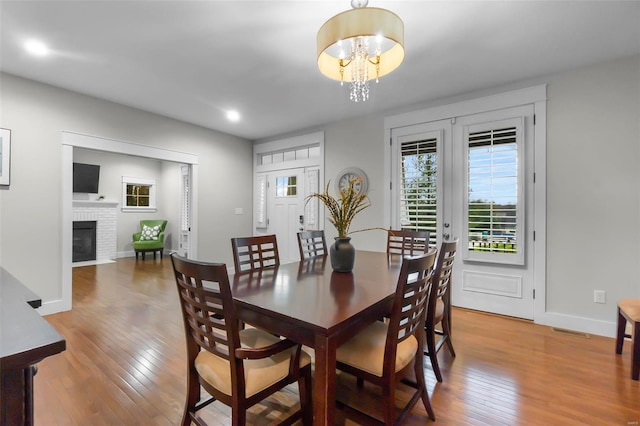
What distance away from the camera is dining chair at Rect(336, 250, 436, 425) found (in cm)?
129

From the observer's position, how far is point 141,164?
24.9 ft

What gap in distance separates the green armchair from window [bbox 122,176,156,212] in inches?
18.0

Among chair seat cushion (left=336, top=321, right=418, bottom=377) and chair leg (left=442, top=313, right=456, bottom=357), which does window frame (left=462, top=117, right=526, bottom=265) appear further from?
chair seat cushion (left=336, top=321, right=418, bottom=377)

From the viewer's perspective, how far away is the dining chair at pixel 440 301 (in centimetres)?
179

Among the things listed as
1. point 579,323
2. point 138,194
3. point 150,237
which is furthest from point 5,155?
point 579,323

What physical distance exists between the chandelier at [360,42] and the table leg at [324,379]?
1.58 metres

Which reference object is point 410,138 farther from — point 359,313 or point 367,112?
point 359,313

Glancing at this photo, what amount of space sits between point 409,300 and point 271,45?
2.32 metres

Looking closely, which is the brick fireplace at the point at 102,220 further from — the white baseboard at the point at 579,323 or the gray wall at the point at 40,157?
the white baseboard at the point at 579,323

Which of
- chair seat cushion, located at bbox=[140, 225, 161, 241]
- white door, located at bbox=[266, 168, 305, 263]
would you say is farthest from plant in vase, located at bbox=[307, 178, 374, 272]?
chair seat cushion, located at bbox=[140, 225, 161, 241]

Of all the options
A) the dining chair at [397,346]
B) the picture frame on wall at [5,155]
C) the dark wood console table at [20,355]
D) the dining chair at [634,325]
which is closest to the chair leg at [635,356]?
the dining chair at [634,325]

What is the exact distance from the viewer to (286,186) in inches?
208

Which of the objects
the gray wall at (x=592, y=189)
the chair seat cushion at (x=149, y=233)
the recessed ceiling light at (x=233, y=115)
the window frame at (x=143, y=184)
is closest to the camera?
the gray wall at (x=592, y=189)

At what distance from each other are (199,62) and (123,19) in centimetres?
68
